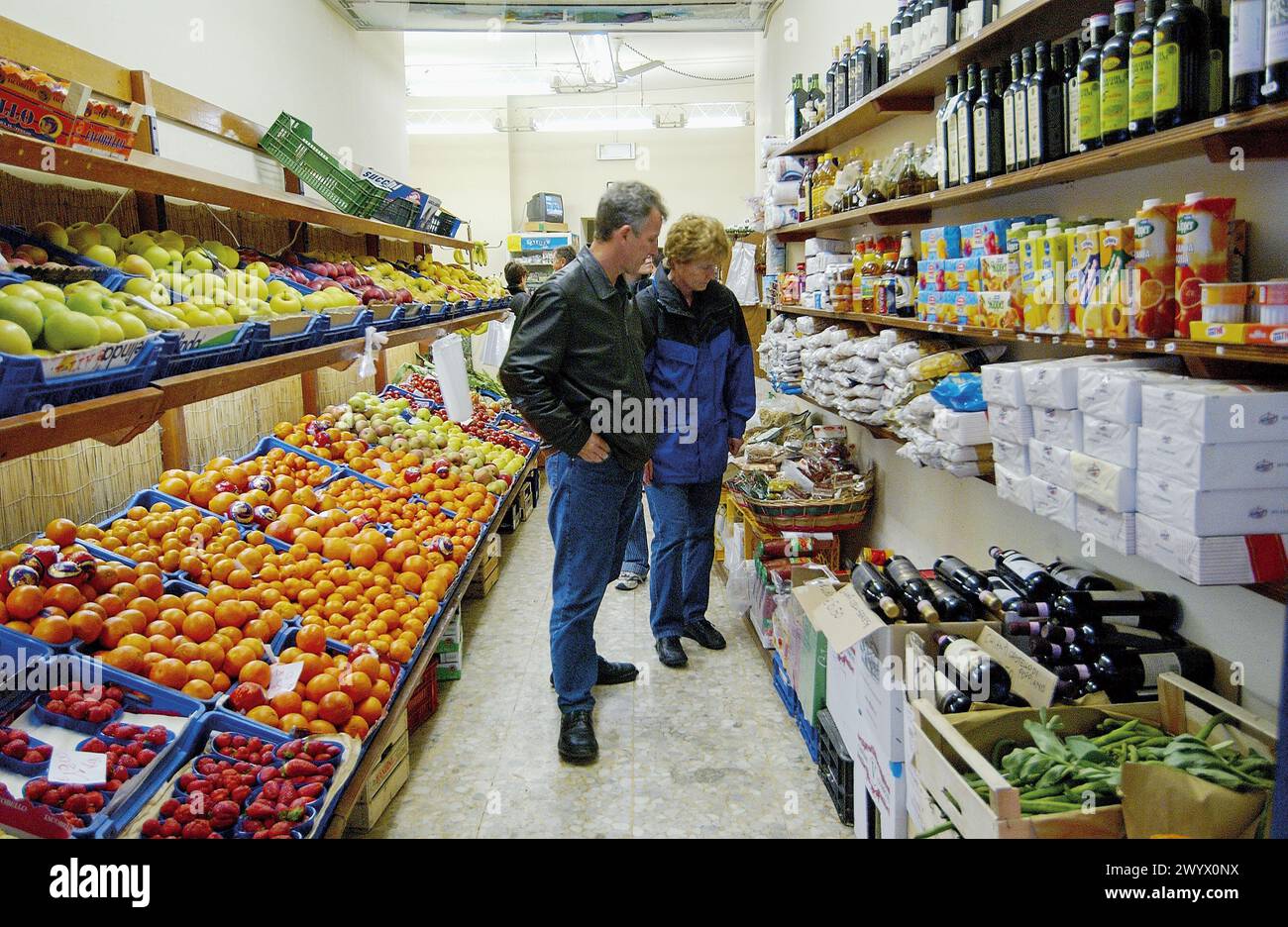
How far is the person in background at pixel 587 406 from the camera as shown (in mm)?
3000

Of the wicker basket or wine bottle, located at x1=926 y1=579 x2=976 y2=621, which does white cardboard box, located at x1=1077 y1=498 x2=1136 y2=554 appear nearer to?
wine bottle, located at x1=926 y1=579 x2=976 y2=621

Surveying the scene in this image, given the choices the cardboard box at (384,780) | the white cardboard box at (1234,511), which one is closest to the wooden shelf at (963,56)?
the white cardboard box at (1234,511)

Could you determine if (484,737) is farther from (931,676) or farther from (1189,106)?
(1189,106)

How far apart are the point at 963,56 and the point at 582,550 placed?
206 centimetres

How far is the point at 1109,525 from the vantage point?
1904 millimetres

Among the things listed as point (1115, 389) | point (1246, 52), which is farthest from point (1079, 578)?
point (1246, 52)

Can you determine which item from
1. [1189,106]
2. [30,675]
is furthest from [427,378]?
[1189,106]

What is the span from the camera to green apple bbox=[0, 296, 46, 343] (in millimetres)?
1703

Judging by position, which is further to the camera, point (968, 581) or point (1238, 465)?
point (968, 581)

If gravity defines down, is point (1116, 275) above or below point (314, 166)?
below

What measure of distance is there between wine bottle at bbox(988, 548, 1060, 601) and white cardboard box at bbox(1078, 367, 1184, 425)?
707 millimetres

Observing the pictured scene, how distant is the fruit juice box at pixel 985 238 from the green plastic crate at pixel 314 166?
117 inches

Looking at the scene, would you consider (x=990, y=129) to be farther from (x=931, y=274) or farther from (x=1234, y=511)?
(x=1234, y=511)

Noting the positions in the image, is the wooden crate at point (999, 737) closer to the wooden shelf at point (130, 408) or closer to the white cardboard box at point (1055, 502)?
the white cardboard box at point (1055, 502)
